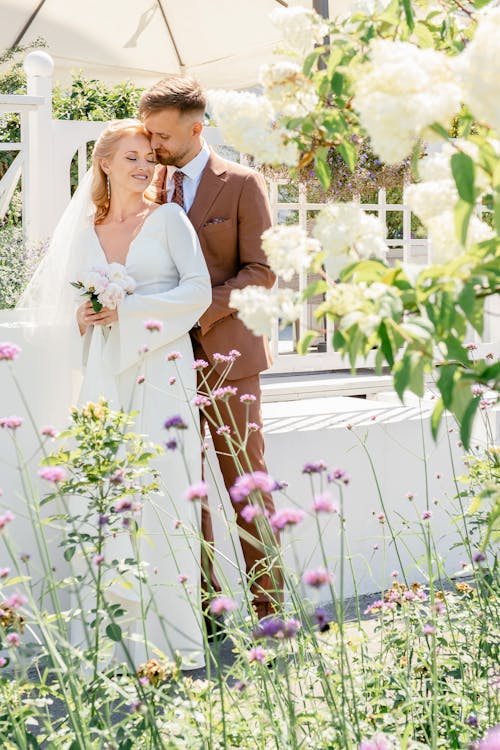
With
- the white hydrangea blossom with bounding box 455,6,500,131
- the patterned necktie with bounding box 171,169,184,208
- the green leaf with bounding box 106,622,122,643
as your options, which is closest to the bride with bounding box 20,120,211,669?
the patterned necktie with bounding box 171,169,184,208

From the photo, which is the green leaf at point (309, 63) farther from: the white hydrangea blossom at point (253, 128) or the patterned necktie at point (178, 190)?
the patterned necktie at point (178, 190)

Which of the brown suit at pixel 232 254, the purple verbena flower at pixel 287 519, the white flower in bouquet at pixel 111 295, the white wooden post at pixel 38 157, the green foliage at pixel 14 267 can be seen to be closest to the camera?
the purple verbena flower at pixel 287 519

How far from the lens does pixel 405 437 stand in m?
4.22

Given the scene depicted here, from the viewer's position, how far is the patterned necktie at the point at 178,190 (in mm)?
3365

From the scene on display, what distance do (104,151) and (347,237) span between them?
2075 mm

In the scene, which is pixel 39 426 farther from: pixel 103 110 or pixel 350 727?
pixel 103 110

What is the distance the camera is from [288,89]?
1.38m

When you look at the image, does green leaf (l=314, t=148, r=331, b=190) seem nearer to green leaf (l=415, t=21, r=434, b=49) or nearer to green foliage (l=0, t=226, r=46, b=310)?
green leaf (l=415, t=21, r=434, b=49)

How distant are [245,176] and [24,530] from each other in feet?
4.37

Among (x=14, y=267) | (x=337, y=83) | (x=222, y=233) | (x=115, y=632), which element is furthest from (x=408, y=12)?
(x=14, y=267)

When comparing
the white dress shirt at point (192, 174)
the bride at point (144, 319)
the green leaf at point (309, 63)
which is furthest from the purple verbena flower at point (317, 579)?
the white dress shirt at point (192, 174)

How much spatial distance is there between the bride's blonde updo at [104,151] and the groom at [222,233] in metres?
0.06

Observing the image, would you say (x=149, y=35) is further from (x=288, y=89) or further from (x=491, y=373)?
(x=491, y=373)

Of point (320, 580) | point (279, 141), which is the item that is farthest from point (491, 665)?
point (279, 141)
